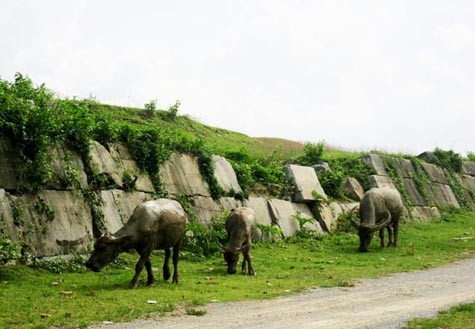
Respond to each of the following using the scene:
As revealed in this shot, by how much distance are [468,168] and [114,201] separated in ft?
100

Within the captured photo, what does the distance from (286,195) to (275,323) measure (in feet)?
51.9

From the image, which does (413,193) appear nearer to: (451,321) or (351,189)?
(351,189)

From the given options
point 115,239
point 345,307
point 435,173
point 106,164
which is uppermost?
point 435,173

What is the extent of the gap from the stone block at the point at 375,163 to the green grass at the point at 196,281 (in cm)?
867

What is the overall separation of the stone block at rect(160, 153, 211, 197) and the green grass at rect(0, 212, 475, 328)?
2.89 m

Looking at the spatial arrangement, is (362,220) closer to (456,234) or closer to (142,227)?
(456,234)

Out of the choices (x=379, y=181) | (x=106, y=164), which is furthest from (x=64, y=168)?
(x=379, y=181)

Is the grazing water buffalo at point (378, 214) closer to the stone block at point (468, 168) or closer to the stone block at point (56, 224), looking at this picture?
the stone block at point (56, 224)

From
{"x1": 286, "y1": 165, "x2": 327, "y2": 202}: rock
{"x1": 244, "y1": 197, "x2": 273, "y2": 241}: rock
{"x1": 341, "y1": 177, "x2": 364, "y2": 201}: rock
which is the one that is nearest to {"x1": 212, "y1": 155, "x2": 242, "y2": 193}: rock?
{"x1": 244, "y1": 197, "x2": 273, "y2": 241}: rock

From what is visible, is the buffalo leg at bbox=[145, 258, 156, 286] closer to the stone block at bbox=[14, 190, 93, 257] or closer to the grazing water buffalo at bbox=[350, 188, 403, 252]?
the stone block at bbox=[14, 190, 93, 257]

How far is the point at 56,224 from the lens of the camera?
1491 cm

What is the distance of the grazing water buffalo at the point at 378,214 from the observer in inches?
837

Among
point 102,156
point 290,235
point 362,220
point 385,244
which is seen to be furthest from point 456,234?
point 102,156

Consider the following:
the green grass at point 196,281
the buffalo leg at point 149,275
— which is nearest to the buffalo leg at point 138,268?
→ the buffalo leg at point 149,275
